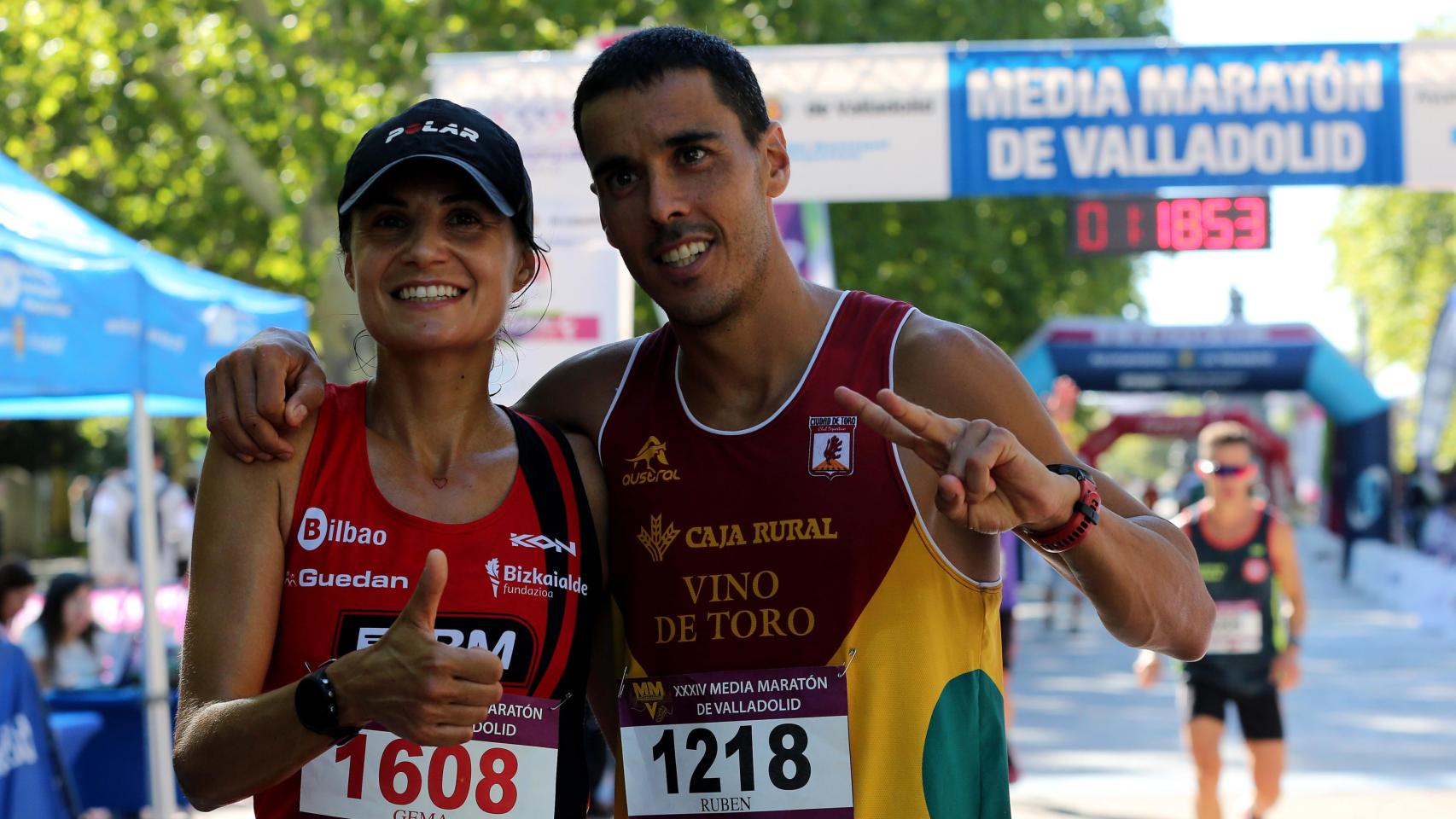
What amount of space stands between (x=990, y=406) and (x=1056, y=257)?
69.1 feet

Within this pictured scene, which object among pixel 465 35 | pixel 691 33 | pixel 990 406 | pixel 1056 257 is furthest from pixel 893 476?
pixel 1056 257

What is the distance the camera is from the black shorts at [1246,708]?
7.03 m

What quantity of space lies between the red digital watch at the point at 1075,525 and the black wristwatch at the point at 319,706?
969mm

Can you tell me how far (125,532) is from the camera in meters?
14.9

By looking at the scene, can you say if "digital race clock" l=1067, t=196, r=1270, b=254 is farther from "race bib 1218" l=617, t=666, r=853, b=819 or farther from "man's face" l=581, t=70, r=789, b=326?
"race bib 1218" l=617, t=666, r=853, b=819

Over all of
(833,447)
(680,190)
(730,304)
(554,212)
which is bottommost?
(833,447)

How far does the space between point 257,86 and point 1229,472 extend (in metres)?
11.1

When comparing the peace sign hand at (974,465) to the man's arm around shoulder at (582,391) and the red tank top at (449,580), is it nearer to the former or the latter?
the red tank top at (449,580)

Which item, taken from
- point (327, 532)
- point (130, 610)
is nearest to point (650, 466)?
point (327, 532)

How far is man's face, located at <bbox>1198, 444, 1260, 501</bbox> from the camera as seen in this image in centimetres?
730

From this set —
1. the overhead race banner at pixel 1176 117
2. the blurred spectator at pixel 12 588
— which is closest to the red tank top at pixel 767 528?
the blurred spectator at pixel 12 588

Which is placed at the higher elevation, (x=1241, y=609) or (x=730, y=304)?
(x=730, y=304)

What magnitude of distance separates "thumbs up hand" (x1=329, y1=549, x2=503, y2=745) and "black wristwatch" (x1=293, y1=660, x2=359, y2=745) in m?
0.02

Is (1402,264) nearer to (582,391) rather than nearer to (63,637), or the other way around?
(63,637)
